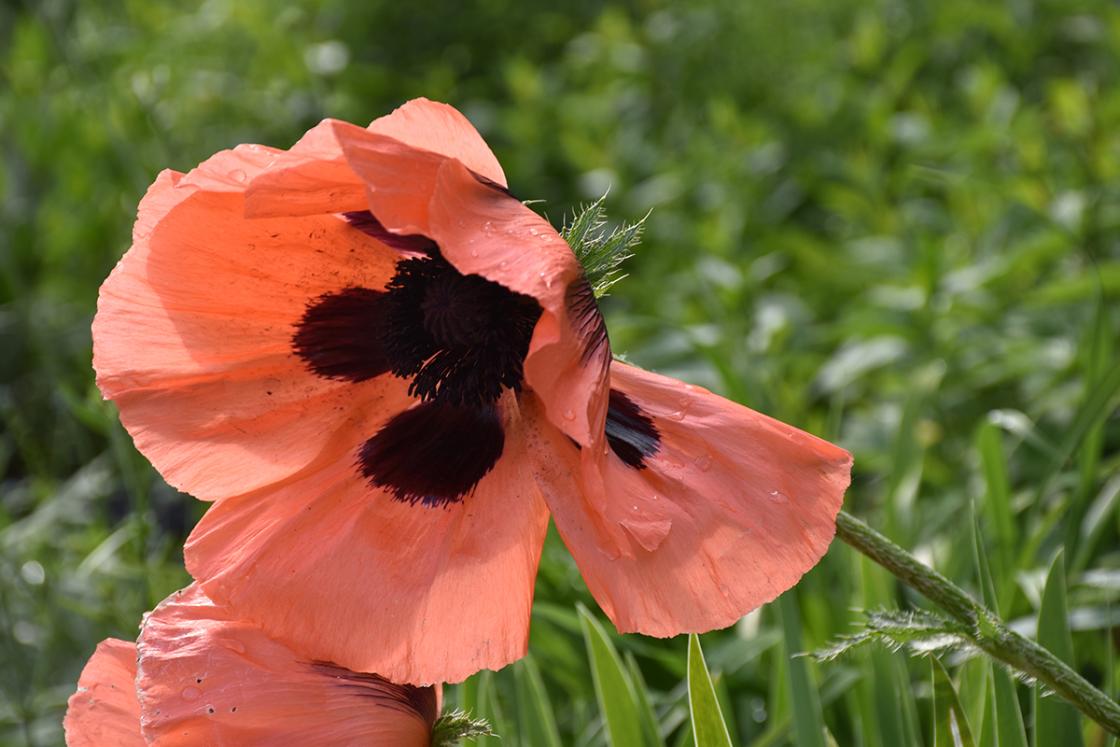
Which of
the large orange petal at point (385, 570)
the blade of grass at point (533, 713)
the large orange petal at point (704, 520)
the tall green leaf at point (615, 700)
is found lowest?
the blade of grass at point (533, 713)

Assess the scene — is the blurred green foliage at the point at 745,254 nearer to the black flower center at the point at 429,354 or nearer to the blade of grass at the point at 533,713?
the blade of grass at the point at 533,713

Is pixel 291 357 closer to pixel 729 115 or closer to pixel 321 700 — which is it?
pixel 321 700

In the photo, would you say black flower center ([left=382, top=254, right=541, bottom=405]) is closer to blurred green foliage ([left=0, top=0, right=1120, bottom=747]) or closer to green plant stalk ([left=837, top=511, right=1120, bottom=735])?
green plant stalk ([left=837, top=511, right=1120, bottom=735])

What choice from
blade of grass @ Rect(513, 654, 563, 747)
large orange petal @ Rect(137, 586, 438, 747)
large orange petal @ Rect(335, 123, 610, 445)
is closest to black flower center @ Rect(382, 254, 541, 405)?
large orange petal @ Rect(335, 123, 610, 445)

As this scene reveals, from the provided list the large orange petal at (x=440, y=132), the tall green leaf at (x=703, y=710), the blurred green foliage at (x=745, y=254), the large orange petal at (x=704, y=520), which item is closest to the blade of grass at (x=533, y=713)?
the blurred green foliage at (x=745, y=254)

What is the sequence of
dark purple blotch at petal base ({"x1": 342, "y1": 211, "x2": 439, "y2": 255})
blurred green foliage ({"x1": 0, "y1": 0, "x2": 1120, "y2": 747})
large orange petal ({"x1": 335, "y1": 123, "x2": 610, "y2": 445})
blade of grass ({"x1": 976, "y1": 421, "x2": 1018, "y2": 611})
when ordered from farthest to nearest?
blurred green foliage ({"x1": 0, "y1": 0, "x2": 1120, "y2": 747})
blade of grass ({"x1": 976, "y1": 421, "x2": 1018, "y2": 611})
dark purple blotch at petal base ({"x1": 342, "y1": 211, "x2": 439, "y2": 255})
large orange petal ({"x1": 335, "y1": 123, "x2": 610, "y2": 445})

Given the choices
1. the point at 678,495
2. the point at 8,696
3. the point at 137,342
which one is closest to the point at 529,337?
the point at 678,495

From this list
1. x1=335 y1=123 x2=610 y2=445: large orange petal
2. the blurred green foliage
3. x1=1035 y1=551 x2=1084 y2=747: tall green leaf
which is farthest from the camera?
the blurred green foliage

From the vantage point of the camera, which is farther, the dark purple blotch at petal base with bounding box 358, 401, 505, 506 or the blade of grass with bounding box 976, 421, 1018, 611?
the blade of grass with bounding box 976, 421, 1018, 611
